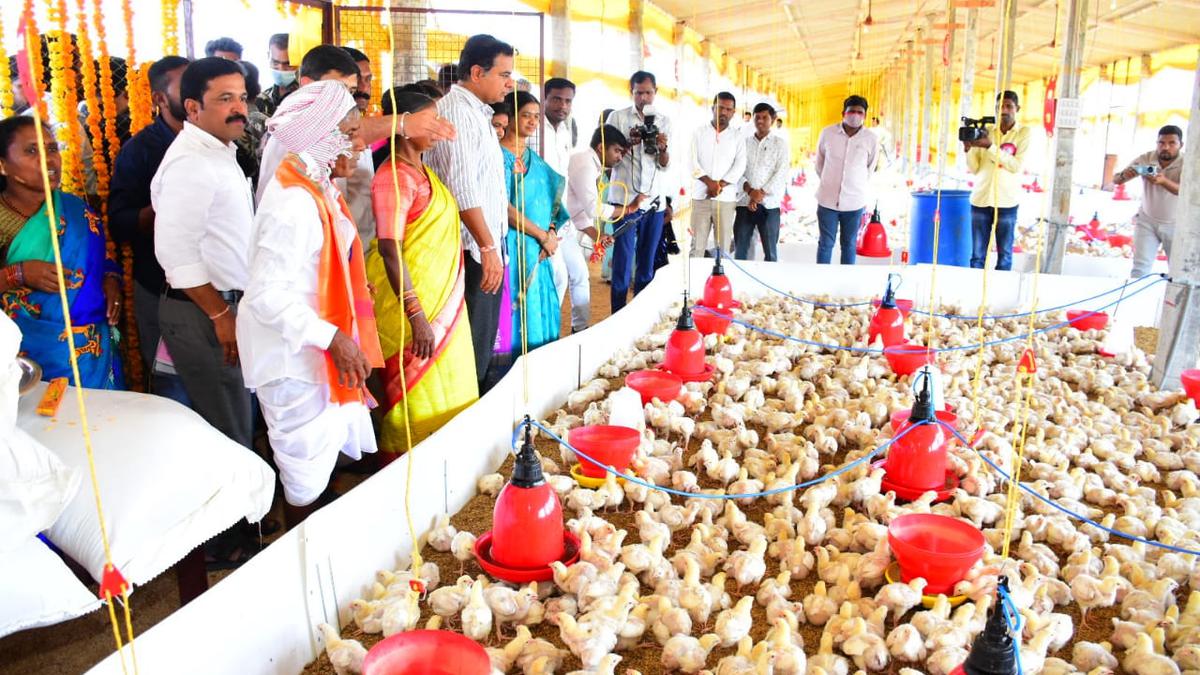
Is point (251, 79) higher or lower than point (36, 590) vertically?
higher

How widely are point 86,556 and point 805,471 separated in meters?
1.46

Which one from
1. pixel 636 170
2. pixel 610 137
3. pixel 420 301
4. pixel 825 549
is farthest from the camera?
pixel 636 170

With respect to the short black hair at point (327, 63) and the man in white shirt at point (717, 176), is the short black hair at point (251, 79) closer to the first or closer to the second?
the short black hair at point (327, 63)

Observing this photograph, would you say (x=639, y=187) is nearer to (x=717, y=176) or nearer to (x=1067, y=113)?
(x=717, y=176)

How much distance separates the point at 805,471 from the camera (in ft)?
6.25

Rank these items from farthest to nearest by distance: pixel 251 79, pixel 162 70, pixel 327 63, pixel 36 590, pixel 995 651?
pixel 251 79
pixel 162 70
pixel 327 63
pixel 36 590
pixel 995 651

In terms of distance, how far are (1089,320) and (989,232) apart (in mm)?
1771

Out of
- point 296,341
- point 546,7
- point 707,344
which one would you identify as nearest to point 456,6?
point 546,7

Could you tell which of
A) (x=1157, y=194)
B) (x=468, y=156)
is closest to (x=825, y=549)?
(x=468, y=156)

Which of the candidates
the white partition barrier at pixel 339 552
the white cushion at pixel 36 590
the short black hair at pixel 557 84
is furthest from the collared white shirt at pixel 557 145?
the white cushion at pixel 36 590

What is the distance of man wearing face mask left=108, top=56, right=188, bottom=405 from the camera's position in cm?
214

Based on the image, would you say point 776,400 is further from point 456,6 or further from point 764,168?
point 456,6

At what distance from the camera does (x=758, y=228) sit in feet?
17.4

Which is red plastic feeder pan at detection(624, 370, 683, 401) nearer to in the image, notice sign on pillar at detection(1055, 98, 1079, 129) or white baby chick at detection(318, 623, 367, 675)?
white baby chick at detection(318, 623, 367, 675)
